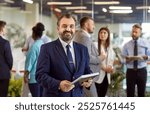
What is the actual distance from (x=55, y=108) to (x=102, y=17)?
2.81 m

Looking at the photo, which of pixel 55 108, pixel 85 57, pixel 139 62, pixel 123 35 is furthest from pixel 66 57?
pixel 123 35

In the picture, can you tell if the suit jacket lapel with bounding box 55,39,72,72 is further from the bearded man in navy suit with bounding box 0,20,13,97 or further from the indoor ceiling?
the indoor ceiling

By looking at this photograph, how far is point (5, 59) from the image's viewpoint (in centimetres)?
293

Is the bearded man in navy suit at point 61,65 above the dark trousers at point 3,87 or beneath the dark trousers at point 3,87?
above

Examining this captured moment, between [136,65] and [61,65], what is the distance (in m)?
1.68

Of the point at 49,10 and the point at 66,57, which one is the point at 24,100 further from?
the point at 49,10

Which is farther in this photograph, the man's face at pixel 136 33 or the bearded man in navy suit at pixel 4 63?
the man's face at pixel 136 33

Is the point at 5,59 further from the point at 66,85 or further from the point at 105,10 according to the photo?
the point at 105,10

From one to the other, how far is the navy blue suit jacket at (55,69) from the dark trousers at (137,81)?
1516 millimetres

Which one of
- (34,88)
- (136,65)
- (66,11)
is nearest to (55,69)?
(34,88)

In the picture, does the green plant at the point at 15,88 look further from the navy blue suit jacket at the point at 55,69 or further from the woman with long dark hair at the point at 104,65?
the navy blue suit jacket at the point at 55,69

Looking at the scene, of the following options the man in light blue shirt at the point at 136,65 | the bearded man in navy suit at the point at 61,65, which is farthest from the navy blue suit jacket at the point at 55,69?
the man in light blue shirt at the point at 136,65

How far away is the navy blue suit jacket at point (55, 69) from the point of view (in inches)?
66.6

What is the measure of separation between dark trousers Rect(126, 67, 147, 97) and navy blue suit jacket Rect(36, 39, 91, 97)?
1.52m
